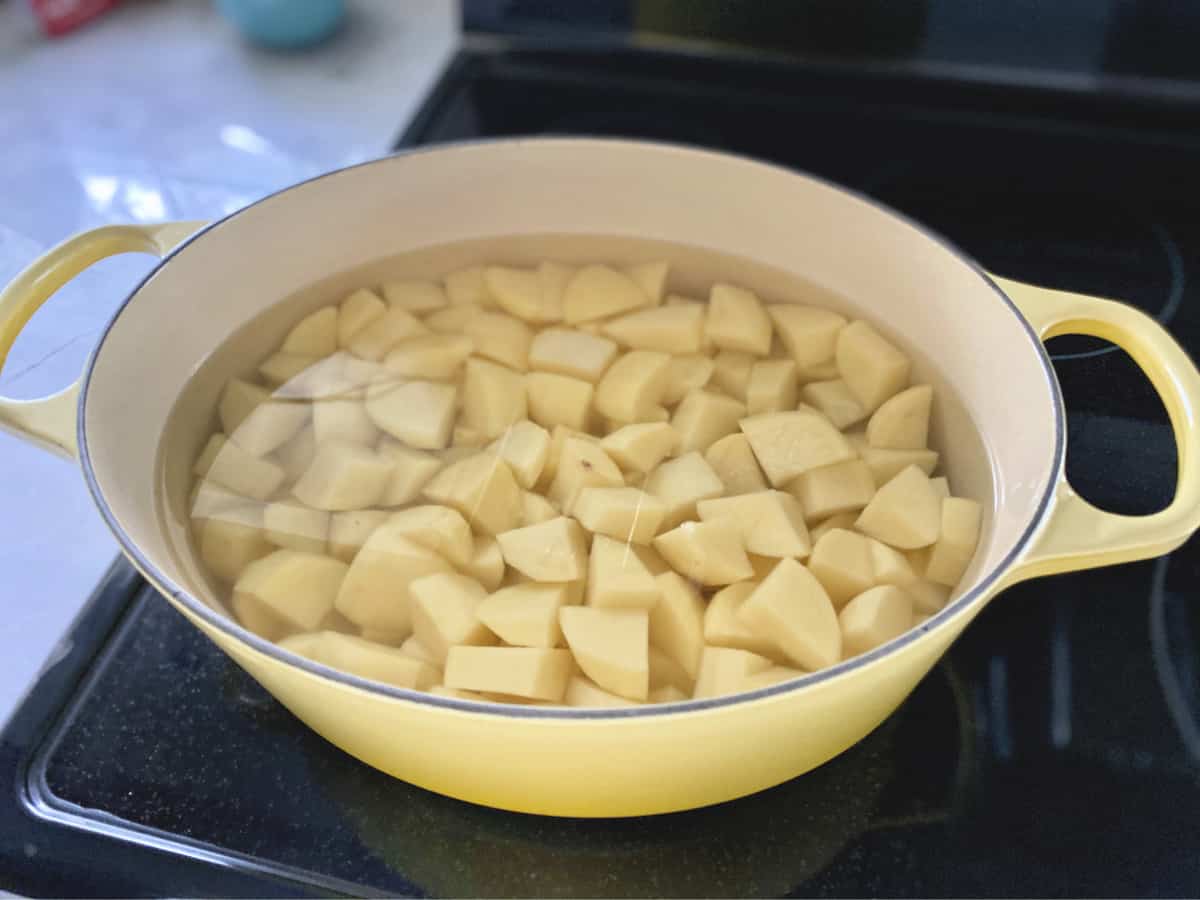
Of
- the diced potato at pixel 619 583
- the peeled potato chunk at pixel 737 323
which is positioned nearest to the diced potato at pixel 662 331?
the peeled potato chunk at pixel 737 323

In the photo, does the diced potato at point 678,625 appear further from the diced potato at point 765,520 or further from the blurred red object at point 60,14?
the blurred red object at point 60,14

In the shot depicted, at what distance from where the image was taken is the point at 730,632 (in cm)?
64

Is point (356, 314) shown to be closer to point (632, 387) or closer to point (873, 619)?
point (632, 387)

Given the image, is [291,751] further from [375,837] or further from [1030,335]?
[1030,335]

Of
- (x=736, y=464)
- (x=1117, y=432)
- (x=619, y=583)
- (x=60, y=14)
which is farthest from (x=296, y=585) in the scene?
(x=60, y=14)

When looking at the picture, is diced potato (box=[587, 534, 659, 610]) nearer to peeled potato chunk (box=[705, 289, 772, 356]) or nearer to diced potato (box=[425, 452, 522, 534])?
diced potato (box=[425, 452, 522, 534])

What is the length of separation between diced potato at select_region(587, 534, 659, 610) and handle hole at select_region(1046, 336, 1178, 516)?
0.34m

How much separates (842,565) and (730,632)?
0.29ft

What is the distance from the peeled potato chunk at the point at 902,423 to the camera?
0.79 m

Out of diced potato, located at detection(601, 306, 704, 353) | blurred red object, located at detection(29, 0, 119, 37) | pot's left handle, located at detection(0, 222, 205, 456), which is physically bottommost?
diced potato, located at detection(601, 306, 704, 353)

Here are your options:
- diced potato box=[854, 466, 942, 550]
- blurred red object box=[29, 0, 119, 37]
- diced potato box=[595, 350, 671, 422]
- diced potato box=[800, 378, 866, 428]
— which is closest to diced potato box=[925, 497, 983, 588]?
diced potato box=[854, 466, 942, 550]

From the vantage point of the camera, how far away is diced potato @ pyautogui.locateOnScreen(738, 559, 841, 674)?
62cm

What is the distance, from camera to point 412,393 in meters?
0.81

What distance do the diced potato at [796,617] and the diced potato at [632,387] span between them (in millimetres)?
187
